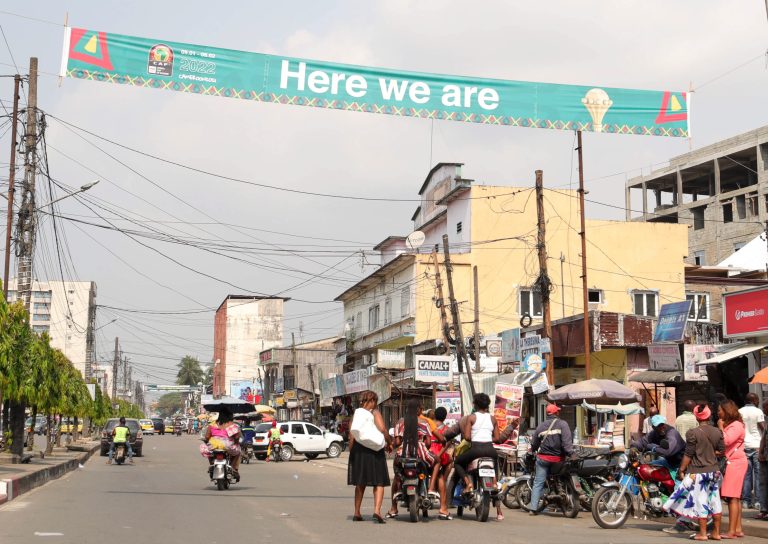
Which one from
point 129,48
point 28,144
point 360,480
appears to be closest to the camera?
point 360,480

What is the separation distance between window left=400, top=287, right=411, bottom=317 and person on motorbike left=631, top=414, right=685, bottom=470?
33.6 metres

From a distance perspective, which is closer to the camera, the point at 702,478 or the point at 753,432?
the point at 702,478

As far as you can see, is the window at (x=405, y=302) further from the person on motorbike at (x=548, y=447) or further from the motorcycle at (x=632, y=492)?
the motorcycle at (x=632, y=492)

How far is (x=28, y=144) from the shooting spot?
2791cm

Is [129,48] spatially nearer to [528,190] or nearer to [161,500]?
[161,500]

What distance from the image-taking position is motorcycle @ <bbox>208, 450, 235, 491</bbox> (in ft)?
67.0

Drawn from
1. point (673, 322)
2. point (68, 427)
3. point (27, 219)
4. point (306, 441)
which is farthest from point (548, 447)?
point (68, 427)

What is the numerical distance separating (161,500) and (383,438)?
5.87m

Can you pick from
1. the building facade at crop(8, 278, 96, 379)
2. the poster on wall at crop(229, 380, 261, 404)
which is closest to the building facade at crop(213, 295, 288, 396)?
the poster on wall at crop(229, 380, 261, 404)

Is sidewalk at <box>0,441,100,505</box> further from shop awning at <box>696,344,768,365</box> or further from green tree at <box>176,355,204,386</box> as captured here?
green tree at <box>176,355,204,386</box>

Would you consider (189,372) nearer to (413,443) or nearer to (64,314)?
(64,314)

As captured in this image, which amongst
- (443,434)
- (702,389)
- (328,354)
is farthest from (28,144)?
(328,354)

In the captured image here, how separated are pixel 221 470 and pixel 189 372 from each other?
164 metres

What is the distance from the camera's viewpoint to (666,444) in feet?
48.0
